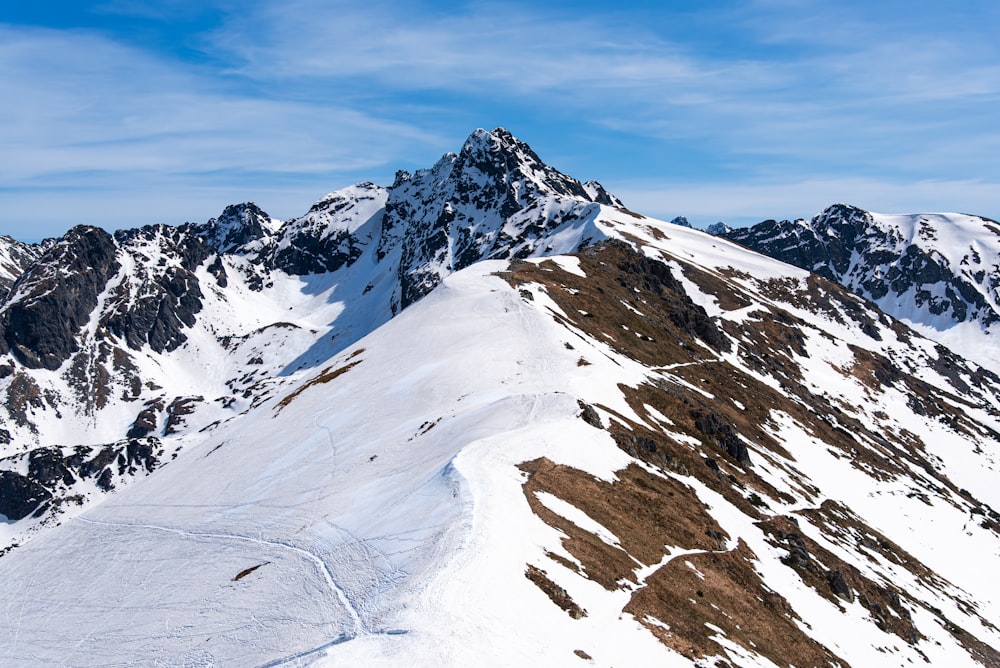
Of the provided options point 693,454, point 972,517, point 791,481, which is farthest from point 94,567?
point 972,517

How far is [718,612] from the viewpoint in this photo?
114ft

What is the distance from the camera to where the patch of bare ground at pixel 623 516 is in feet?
111

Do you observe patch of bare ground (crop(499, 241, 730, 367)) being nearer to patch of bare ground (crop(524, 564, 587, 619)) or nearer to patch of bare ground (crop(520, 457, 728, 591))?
patch of bare ground (crop(520, 457, 728, 591))

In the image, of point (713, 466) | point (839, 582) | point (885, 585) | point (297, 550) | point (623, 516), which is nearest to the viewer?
point (297, 550)

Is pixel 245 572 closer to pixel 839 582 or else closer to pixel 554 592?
pixel 554 592

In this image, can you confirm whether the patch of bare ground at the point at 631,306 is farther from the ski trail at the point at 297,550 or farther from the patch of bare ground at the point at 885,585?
the ski trail at the point at 297,550

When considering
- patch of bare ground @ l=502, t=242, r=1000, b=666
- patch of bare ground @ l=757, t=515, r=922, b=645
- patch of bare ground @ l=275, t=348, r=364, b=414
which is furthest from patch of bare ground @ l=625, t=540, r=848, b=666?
patch of bare ground @ l=275, t=348, r=364, b=414

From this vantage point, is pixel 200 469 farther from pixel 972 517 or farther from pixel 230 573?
pixel 972 517

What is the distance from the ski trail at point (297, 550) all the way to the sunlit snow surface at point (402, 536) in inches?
6.4

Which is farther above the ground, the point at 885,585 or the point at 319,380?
the point at 319,380

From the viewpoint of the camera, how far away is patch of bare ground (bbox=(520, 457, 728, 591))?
3384 cm

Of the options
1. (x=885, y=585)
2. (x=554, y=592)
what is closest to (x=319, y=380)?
(x=554, y=592)

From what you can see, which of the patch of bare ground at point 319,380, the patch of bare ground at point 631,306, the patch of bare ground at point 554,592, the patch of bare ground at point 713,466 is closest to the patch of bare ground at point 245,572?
the patch of bare ground at point 713,466

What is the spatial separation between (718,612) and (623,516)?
741 centimetres
